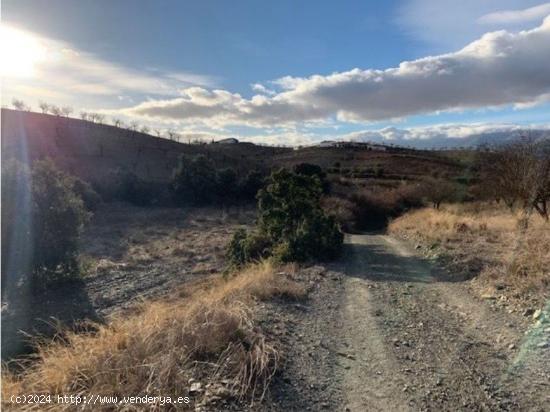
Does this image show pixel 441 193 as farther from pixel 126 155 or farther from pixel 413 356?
pixel 126 155

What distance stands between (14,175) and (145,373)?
40.2 ft

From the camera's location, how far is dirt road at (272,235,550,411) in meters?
4.66

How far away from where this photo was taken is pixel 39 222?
15023mm

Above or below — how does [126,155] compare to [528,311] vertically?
above

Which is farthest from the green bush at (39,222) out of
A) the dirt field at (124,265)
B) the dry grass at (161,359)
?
the dry grass at (161,359)

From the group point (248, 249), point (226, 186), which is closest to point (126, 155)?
point (226, 186)

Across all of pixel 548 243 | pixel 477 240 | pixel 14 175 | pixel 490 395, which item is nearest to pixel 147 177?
pixel 14 175

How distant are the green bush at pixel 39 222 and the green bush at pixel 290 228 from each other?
6.00m

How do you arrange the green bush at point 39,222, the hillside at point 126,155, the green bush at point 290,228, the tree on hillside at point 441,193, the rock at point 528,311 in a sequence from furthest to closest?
the hillside at point 126,155 < the tree on hillside at point 441,193 < the green bush at point 290,228 < the green bush at point 39,222 < the rock at point 528,311

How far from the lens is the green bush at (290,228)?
594 inches

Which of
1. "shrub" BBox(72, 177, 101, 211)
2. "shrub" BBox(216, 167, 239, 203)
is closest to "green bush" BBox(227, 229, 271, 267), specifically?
"shrub" BBox(72, 177, 101, 211)

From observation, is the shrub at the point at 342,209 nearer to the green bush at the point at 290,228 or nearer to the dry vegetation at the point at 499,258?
the green bush at the point at 290,228

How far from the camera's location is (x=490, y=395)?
472cm

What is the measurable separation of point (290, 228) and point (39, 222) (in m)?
8.66
